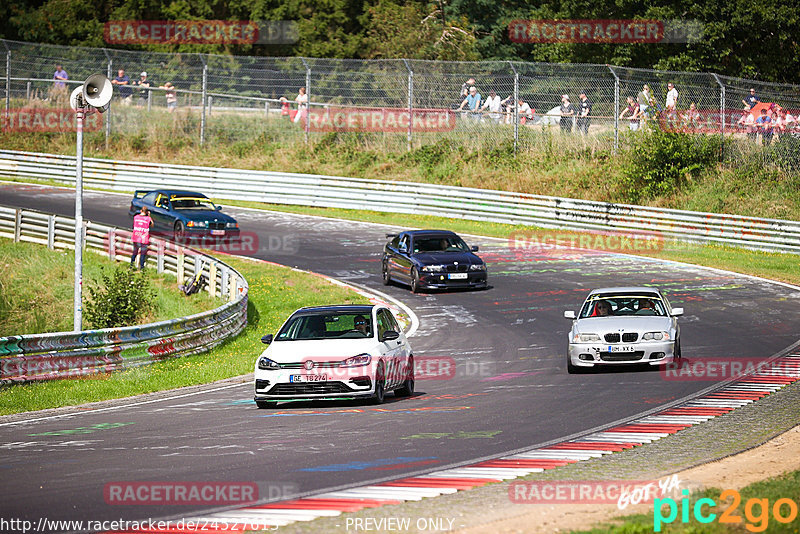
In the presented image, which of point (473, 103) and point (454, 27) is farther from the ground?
point (454, 27)

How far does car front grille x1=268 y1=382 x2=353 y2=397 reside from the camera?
14.0 metres

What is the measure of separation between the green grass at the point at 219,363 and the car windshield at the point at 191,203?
372 centimetres

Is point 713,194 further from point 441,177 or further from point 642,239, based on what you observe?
point 441,177

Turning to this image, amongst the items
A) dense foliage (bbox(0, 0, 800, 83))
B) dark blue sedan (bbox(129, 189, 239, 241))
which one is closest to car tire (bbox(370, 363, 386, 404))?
dark blue sedan (bbox(129, 189, 239, 241))

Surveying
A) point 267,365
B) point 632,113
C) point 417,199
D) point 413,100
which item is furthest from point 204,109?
point 267,365

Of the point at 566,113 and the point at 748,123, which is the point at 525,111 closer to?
the point at 566,113

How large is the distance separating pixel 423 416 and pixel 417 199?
1034 inches

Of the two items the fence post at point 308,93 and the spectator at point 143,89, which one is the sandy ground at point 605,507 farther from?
the spectator at point 143,89

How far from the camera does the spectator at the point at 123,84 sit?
45656 millimetres

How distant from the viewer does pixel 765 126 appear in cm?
3553

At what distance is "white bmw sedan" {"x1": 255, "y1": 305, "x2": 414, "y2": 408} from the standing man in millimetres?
14391

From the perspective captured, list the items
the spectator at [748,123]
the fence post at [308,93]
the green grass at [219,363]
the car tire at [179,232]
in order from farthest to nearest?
the fence post at [308,93] < the spectator at [748,123] < the car tire at [179,232] < the green grass at [219,363]

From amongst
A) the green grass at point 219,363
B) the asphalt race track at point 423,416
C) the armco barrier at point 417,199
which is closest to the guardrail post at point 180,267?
the green grass at point 219,363

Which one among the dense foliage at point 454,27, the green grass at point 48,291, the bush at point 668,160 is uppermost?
the dense foliage at point 454,27
